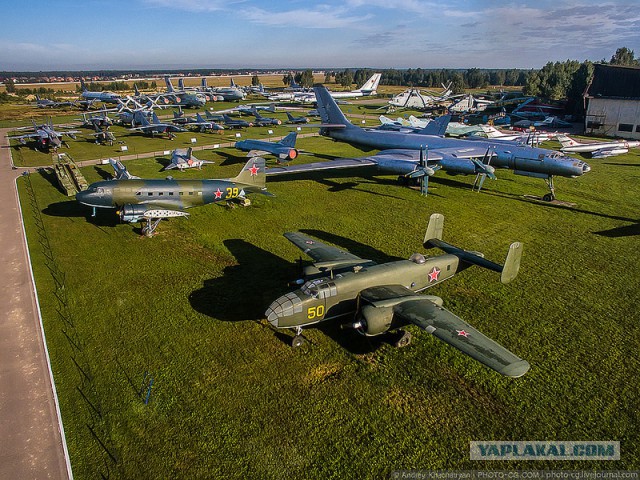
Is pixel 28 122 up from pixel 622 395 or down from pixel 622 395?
up

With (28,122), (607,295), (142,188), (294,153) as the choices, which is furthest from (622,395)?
(28,122)

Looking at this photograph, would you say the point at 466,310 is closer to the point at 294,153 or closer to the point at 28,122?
the point at 294,153

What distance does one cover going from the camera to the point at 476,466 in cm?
1084

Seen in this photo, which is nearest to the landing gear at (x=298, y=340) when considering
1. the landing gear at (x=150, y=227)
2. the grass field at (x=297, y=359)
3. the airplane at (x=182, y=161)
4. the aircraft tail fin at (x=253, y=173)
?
the grass field at (x=297, y=359)

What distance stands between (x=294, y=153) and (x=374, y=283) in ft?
96.7

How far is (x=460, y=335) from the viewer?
1270cm

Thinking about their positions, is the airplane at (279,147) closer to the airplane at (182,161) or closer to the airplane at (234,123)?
the airplane at (182,161)

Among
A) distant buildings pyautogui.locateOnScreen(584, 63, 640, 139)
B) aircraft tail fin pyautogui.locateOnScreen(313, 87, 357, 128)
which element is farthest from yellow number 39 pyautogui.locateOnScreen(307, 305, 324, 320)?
distant buildings pyautogui.locateOnScreen(584, 63, 640, 139)

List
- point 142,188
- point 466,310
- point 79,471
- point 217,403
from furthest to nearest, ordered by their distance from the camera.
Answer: point 142,188, point 466,310, point 217,403, point 79,471

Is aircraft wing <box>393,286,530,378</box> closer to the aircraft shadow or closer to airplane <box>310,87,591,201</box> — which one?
the aircraft shadow

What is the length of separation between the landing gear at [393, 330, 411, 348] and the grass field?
0.26 m

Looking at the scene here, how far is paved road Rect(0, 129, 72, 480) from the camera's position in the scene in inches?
415

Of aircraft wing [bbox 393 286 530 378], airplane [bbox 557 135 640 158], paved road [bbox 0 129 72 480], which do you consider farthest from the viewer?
airplane [bbox 557 135 640 158]

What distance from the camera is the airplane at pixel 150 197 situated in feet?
77.9
